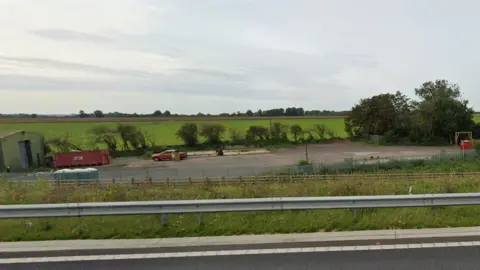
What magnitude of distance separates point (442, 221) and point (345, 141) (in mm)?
69859

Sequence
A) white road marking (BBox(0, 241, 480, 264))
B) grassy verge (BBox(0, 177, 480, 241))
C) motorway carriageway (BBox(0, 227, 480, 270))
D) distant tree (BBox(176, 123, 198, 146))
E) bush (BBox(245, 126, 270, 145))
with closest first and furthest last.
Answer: motorway carriageway (BBox(0, 227, 480, 270)) < white road marking (BBox(0, 241, 480, 264)) < grassy verge (BBox(0, 177, 480, 241)) < distant tree (BBox(176, 123, 198, 146)) < bush (BBox(245, 126, 270, 145))

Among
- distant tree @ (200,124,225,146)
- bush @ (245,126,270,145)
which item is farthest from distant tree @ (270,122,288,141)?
distant tree @ (200,124,225,146)

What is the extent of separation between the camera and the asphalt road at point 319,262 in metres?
4.60

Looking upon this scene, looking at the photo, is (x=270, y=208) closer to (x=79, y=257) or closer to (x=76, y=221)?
(x=79, y=257)

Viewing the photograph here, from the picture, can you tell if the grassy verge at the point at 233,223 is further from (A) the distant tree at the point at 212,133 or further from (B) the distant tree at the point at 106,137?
(A) the distant tree at the point at 212,133

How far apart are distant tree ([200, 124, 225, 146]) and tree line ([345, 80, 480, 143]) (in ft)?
99.4

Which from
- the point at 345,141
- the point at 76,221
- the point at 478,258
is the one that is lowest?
the point at 345,141

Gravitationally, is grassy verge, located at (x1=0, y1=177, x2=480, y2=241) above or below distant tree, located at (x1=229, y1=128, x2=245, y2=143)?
above

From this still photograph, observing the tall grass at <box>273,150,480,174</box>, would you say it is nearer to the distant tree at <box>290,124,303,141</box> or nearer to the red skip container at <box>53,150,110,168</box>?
the red skip container at <box>53,150,110,168</box>

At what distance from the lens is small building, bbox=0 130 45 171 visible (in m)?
42.4

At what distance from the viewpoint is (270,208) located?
6.18 m

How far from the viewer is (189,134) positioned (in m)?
64.6

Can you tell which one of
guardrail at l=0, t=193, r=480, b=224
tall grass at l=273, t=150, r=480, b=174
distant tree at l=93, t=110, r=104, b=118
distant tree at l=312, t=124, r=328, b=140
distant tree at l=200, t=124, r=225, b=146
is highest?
distant tree at l=93, t=110, r=104, b=118

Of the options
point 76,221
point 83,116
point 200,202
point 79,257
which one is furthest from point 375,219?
point 83,116
